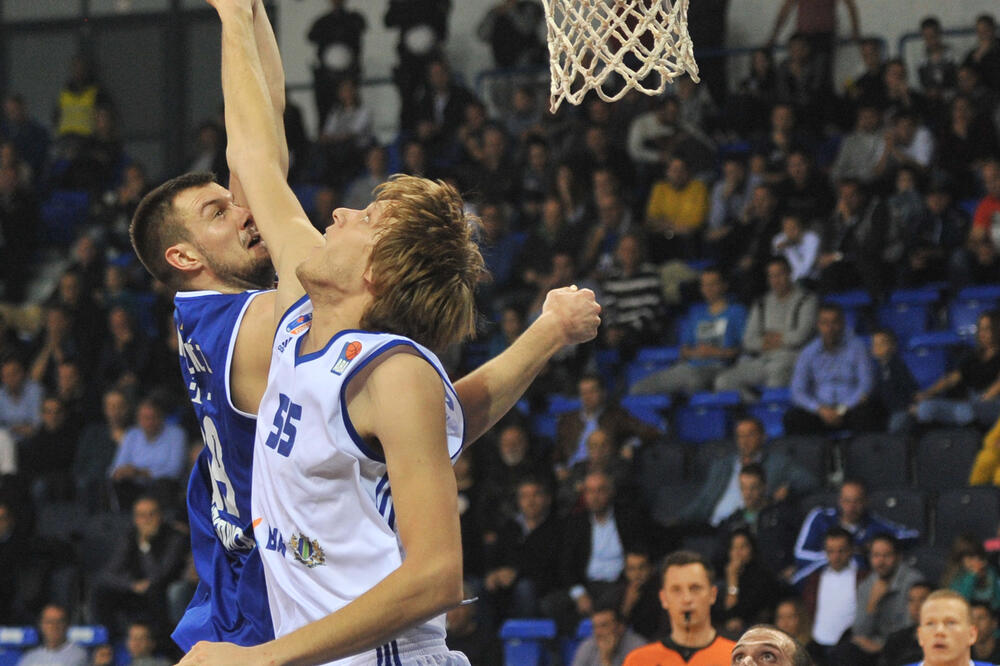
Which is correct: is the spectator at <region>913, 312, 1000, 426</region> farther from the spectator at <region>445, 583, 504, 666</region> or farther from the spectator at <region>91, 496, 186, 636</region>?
the spectator at <region>91, 496, 186, 636</region>

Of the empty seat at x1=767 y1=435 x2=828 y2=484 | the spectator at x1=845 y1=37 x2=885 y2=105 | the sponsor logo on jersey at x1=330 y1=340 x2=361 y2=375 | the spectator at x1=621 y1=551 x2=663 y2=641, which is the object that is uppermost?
the spectator at x1=845 y1=37 x2=885 y2=105

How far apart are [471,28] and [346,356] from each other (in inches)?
552

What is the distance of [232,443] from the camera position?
3275mm

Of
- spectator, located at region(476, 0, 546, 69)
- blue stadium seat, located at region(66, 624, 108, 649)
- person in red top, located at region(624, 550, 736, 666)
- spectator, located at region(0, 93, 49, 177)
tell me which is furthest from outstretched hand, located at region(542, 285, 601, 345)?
spectator, located at region(0, 93, 49, 177)

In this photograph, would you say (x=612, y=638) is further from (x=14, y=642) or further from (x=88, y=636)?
(x=14, y=642)

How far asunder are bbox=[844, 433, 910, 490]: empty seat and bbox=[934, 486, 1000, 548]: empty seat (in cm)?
57

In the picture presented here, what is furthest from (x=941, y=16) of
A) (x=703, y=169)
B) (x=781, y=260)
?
(x=781, y=260)

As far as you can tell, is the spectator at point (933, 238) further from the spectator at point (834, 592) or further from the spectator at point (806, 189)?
the spectator at point (834, 592)

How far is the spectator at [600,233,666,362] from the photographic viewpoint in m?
11.8

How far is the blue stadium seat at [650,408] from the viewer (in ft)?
36.8

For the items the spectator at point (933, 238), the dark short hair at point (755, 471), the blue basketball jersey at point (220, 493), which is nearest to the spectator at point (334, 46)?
the spectator at point (933, 238)

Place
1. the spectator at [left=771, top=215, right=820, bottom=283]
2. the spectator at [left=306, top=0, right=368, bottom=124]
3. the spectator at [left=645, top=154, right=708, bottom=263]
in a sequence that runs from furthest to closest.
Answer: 1. the spectator at [left=306, top=0, right=368, bottom=124]
2. the spectator at [left=645, top=154, right=708, bottom=263]
3. the spectator at [left=771, top=215, right=820, bottom=283]

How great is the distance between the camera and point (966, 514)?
8.95m

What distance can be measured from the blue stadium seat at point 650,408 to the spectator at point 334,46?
5961 millimetres
